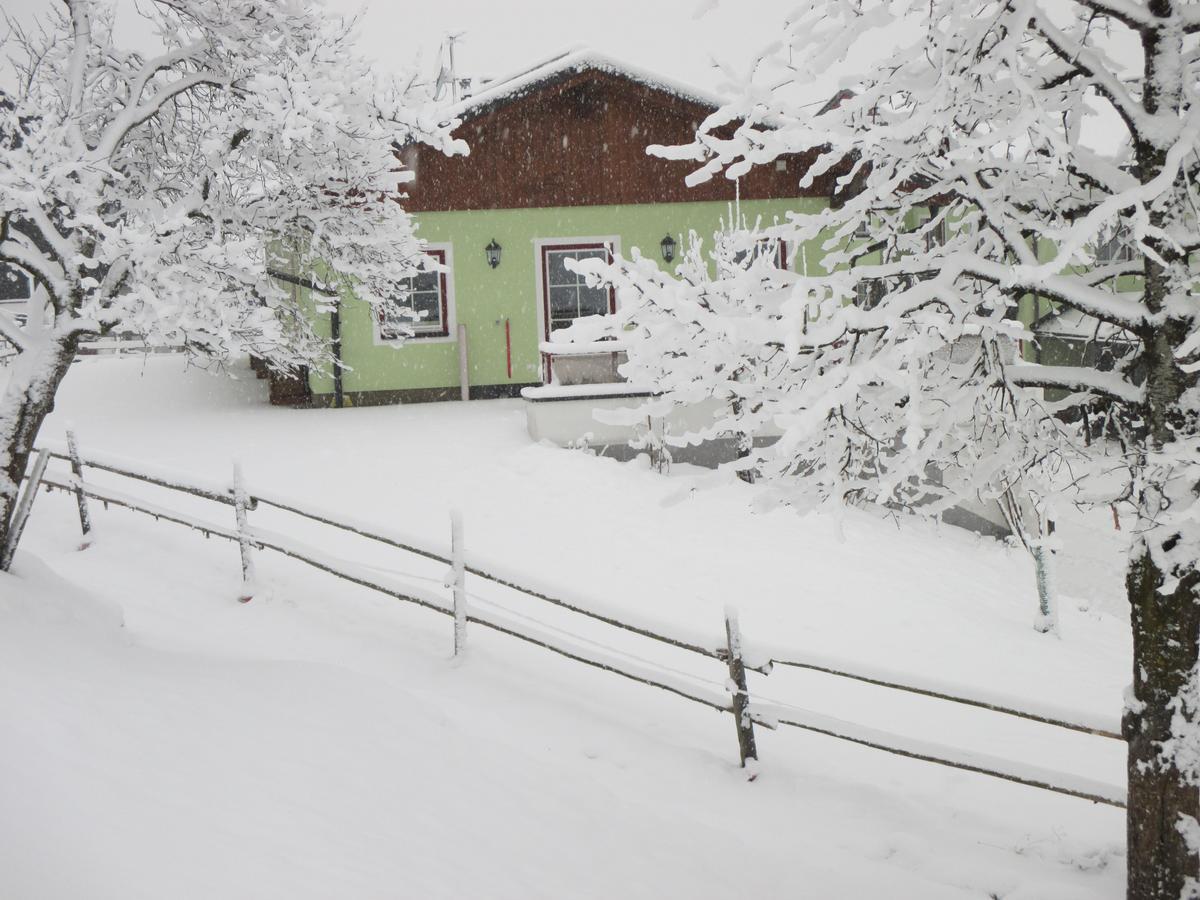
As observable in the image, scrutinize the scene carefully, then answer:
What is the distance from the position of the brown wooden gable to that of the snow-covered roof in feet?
0.36

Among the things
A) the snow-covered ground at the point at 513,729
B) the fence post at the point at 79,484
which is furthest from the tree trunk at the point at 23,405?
the fence post at the point at 79,484

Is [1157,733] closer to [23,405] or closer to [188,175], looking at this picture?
[23,405]

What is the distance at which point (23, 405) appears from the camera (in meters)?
6.64

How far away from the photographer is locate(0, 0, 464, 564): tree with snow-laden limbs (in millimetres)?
5887

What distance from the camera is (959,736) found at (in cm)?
654

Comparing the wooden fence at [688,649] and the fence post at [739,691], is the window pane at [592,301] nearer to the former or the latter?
the wooden fence at [688,649]

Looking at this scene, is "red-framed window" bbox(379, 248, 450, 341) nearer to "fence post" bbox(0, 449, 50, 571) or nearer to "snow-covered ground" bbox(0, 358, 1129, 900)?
"snow-covered ground" bbox(0, 358, 1129, 900)

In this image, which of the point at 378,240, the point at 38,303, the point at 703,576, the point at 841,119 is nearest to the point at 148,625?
the point at 38,303

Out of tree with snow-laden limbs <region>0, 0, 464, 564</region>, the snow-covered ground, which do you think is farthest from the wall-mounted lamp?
tree with snow-laden limbs <region>0, 0, 464, 564</region>

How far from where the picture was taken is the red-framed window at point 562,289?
16.8 meters

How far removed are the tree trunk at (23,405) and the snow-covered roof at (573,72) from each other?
387 inches

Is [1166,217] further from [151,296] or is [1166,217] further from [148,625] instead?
[148,625]

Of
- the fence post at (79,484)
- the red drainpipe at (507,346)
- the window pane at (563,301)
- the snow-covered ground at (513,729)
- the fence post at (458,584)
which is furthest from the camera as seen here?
the window pane at (563,301)

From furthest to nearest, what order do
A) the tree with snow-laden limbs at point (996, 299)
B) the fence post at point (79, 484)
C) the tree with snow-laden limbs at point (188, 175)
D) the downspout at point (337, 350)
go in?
the downspout at point (337, 350)
the fence post at point (79, 484)
the tree with snow-laden limbs at point (188, 175)
the tree with snow-laden limbs at point (996, 299)
